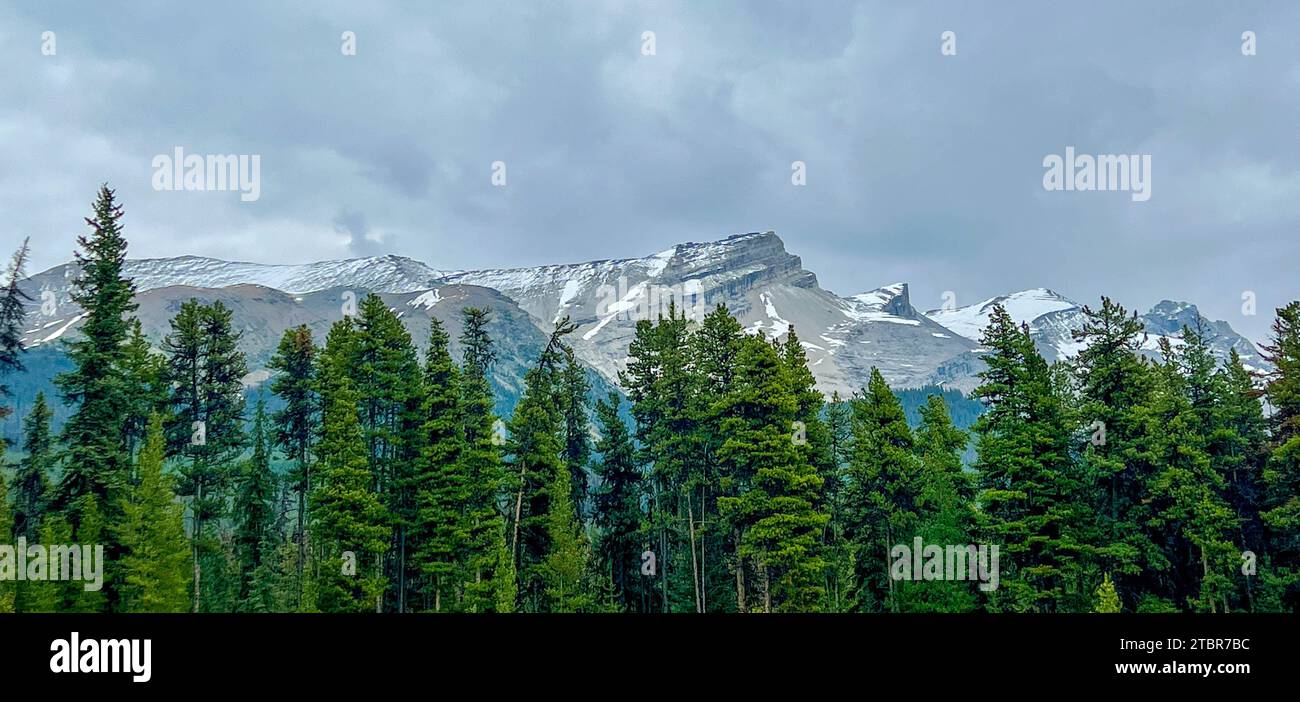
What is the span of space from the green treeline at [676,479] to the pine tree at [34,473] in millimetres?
431

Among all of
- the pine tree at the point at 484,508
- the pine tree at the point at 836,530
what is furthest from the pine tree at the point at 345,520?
the pine tree at the point at 836,530

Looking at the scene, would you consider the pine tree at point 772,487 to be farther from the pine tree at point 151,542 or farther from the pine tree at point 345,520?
the pine tree at point 151,542

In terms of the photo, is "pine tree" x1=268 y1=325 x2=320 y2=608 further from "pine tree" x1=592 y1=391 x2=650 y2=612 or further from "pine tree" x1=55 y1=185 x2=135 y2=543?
"pine tree" x1=592 y1=391 x2=650 y2=612

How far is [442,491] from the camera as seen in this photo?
40438mm

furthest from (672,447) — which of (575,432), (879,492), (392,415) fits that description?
(392,415)

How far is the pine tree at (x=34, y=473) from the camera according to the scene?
41.5 metres

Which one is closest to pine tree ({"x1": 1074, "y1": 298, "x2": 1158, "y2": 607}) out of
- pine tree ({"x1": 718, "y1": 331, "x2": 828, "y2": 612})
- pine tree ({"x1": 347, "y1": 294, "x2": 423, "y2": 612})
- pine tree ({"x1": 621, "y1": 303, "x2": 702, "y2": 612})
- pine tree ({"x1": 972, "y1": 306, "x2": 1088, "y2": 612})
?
pine tree ({"x1": 972, "y1": 306, "x2": 1088, "y2": 612})

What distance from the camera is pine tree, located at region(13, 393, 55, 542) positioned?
4154 centimetres

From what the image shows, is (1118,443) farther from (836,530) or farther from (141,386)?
(141,386)

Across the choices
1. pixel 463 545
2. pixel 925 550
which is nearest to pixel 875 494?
pixel 925 550

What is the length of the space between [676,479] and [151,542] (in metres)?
26.2
